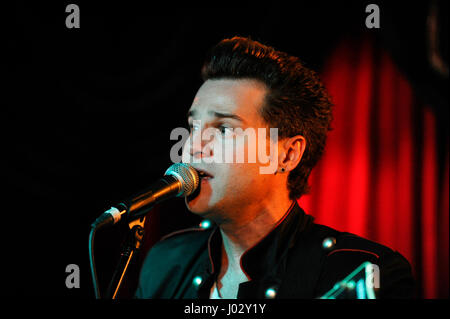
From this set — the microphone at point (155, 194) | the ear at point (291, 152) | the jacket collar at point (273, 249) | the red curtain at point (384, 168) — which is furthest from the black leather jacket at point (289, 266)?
the red curtain at point (384, 168)

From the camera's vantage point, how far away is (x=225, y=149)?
69.7 inches

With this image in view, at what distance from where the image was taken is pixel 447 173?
9.47ft

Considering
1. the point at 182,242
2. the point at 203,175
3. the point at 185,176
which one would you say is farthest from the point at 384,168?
the point at 185,176

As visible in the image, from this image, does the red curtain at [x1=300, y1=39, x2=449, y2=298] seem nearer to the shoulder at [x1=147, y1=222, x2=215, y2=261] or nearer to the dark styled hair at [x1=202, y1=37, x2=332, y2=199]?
the dark styled hair at [x1=202, y1=37, x2=332, y2=199]

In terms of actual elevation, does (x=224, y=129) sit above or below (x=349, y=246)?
above

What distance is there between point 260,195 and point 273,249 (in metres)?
0.27

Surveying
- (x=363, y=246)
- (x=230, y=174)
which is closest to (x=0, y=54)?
(x=230, y=174)

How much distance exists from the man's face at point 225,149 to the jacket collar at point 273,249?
19 centimetres

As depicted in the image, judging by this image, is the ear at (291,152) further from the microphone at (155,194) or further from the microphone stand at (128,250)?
the microphone stand at (128,250)

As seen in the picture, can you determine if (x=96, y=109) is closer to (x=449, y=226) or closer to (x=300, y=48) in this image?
(x=300, y=48)

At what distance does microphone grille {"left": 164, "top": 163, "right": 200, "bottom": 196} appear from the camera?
1588 mm

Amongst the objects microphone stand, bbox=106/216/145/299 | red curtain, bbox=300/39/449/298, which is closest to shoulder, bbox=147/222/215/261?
microphone stand, bbox=106/216/145/299

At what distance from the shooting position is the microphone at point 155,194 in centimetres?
130

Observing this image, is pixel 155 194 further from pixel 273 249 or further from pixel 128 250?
pixel 273 249
